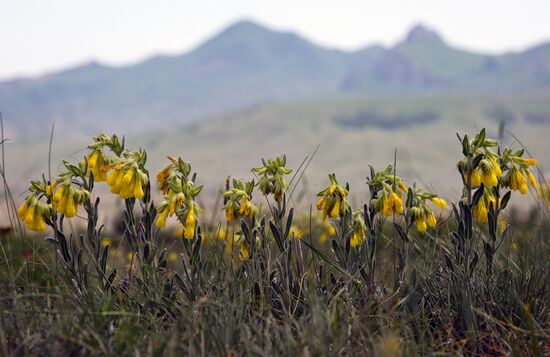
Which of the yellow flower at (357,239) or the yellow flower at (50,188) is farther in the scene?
the yellow flower at (357,239)

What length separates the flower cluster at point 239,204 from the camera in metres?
2.88

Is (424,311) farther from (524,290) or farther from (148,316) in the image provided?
(148,316)

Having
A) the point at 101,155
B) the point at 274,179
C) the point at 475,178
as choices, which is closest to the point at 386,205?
the point at 475,178

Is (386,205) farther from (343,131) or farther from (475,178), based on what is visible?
(343,131)

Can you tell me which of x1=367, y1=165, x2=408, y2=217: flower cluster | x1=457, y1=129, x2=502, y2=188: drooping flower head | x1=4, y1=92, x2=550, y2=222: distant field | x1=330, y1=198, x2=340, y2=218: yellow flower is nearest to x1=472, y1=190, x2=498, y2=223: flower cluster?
x1=457, y1=129, x2=502, y2=188: drooping flower head

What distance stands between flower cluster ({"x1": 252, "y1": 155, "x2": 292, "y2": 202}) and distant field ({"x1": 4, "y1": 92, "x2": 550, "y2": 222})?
105518 mm

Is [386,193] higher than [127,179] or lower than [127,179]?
lower

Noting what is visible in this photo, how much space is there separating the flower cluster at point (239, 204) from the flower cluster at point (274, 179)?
0.20 feet

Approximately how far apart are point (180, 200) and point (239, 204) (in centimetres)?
30

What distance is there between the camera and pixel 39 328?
8.59 feet

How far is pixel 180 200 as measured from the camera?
2.83m

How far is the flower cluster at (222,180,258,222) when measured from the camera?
288 cm

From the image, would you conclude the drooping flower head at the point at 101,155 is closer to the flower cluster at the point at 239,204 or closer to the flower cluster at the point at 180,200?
the flower cluster at the point at 180,200

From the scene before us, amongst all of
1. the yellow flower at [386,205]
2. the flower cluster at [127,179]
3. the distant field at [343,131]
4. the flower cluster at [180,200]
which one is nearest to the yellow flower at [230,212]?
the flower cluster at [180,200]
